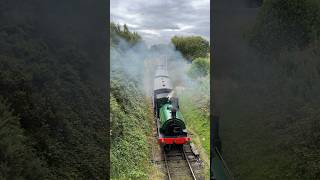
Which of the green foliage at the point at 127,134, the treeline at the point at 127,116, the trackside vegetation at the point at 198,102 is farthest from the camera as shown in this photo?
the trackside vegetation at the point at 198,102

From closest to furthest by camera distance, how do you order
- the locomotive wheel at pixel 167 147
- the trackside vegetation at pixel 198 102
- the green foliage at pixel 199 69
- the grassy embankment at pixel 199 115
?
1. the locomotive wheel at pixel 167 147
2. the grassy embankment at pixel 199 115
3. the trackside vegetation at pixel 198 102
4. the green foliage at pixel 199 69

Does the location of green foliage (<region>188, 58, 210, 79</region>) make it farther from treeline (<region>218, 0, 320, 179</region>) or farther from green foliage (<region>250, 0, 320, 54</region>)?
green foliage (<region>250, 0, 320, 54</region>)

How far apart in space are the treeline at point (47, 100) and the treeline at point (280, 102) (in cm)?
721

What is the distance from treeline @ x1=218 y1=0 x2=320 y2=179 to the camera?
14.0 m

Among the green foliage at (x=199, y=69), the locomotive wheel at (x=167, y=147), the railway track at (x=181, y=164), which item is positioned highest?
the green foliage at (x=199, y=69)

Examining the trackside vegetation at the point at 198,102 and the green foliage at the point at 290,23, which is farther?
the trackside vegetation at the point at 198,102

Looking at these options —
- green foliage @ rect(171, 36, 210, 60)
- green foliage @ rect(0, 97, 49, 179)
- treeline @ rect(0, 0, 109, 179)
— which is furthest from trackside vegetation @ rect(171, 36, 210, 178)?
green foliage @ rect(0, 97, 49, 179)

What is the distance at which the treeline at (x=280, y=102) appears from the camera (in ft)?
46.1

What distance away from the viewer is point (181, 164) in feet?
63.5

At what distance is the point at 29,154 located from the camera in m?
11.3

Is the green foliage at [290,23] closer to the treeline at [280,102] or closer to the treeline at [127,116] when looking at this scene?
the treeline at [280,102]

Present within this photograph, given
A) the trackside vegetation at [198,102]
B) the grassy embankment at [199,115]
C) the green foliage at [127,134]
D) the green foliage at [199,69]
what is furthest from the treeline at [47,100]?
the green foliage at [199,69]

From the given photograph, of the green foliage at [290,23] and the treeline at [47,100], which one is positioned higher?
the green foliage at [290,23]

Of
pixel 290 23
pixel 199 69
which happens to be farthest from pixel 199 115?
pixel 290 23
